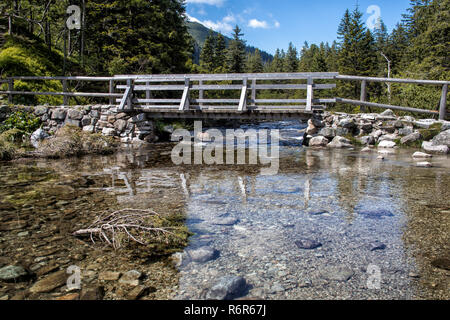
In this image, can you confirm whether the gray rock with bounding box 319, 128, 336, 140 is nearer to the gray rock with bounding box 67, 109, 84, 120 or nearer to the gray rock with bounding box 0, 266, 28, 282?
the gray rock with bounding box 67, 109, 84, 120

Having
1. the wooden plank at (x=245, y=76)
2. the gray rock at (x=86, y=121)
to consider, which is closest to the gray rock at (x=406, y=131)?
the wooden plank at (x=245, y=76)

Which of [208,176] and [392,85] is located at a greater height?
[392,85]

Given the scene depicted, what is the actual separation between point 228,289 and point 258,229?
4.60 feet

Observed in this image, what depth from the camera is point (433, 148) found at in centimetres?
1021

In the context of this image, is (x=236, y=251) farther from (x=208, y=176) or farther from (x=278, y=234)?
(x=208, y=176)

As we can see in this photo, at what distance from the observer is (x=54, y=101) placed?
1611 cm

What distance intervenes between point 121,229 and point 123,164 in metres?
5.53

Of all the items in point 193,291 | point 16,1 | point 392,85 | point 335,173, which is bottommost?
point 193,291

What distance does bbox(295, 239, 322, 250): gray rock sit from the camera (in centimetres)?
337

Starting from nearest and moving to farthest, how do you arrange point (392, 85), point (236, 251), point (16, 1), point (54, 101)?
point (236, 251)
point (54, 101)
point (16, 1)
point (392, 85)

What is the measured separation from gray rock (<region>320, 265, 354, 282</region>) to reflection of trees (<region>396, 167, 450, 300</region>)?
0.55m

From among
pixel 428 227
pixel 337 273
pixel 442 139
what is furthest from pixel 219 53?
pixel 337 273

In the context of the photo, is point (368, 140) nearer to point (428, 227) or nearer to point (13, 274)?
point (428, 227)

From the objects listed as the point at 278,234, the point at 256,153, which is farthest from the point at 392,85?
the point at 278,234
